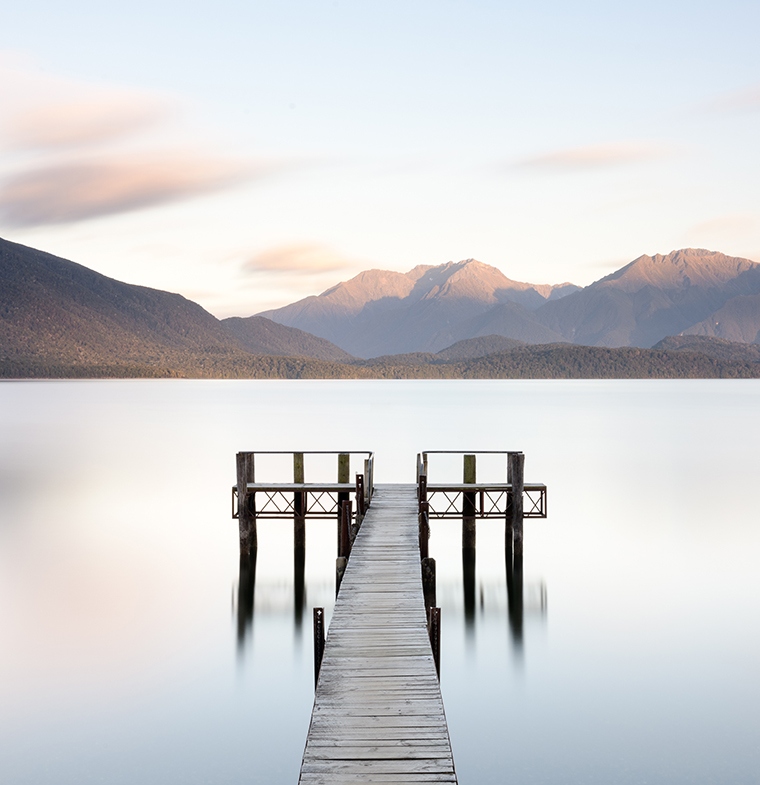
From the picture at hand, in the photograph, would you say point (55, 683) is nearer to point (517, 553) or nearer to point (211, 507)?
point (517, 553)

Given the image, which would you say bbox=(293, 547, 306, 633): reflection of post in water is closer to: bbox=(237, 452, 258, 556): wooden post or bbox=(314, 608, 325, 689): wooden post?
bbox=(237, 452, 258, 556): wooden post

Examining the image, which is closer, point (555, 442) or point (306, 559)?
point (306, 559)

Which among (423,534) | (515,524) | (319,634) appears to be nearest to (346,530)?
(423,534)

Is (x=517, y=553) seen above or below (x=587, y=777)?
above

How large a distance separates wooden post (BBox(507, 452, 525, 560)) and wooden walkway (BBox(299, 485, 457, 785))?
20.2ft

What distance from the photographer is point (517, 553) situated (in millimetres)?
19469

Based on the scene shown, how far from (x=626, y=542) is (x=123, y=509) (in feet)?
63.9

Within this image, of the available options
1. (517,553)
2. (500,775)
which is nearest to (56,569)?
(517,553)

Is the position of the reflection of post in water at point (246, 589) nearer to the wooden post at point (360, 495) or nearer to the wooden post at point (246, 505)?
the wooden post at point (246, 505)

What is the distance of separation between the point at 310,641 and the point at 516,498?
6.49 m

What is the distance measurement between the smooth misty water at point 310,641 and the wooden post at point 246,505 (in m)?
1.05

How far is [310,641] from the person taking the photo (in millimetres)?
15430

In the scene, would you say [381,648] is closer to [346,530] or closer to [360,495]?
[346,530]

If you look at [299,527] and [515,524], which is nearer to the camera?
[515,524]
